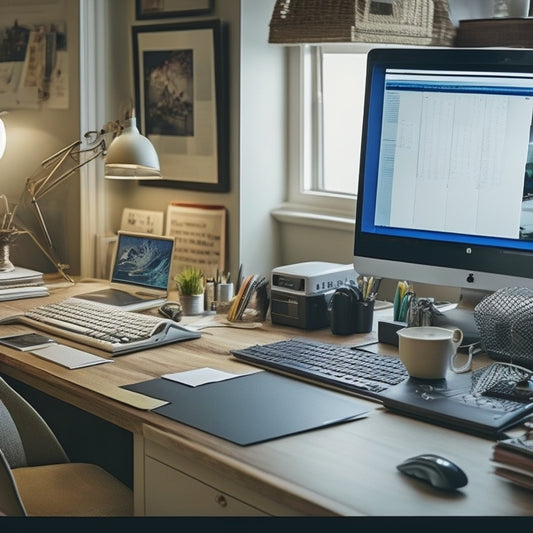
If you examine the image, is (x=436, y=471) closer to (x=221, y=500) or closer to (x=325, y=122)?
(x=221, y=500)

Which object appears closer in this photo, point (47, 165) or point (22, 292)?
point (22, 292)

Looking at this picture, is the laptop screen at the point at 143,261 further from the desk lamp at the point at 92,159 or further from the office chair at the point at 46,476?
the office chair at the point at 46,476

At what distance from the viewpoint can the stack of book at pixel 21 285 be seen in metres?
2.61

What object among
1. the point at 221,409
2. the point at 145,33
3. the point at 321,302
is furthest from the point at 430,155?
the point at 145,33

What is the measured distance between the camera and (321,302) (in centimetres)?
227

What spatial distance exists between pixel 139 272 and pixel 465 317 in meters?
0.90

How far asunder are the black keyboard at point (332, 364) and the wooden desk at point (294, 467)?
6 centimetres

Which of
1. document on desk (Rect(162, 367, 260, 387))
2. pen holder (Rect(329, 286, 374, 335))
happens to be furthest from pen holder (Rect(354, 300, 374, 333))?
document on desk (Rect(162, 367, 260, 387))

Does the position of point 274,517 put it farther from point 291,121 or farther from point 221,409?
point 291,121

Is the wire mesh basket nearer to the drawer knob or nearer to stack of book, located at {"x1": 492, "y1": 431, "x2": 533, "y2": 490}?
stack of book, located at {"x1": 492, "y1": 431, "x2": 533, "y2": 490}

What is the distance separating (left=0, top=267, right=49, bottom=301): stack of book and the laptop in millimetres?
156

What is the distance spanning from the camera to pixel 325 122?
2.88 metres

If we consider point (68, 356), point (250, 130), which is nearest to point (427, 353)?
point (68, 356)

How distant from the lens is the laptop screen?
255 centimetres
